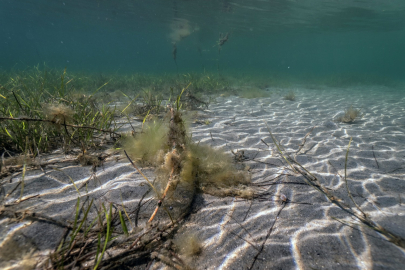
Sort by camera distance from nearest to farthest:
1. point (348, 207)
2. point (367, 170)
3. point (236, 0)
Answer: point (348, 207) → point (367, 170) → point (236, 0)

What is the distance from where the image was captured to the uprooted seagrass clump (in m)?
2.27

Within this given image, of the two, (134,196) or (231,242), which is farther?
(134,196)

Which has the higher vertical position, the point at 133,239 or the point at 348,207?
the point at 133,239

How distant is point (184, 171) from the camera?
2539 mm

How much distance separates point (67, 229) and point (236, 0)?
2726 centimetres

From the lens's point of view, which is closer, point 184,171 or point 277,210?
point 277,210

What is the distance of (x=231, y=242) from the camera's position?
6.10 ft

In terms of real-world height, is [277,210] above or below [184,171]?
below

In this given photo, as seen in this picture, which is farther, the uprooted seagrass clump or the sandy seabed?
the uprooted seagrass clump

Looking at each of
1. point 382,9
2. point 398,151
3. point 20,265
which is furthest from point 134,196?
point 382,9

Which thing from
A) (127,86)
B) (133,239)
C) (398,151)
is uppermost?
(127,86)

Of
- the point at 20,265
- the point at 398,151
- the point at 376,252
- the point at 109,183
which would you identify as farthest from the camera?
the point at 398,151

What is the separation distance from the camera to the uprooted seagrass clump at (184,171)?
2.27 m

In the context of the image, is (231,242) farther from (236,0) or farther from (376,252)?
(236,0)
